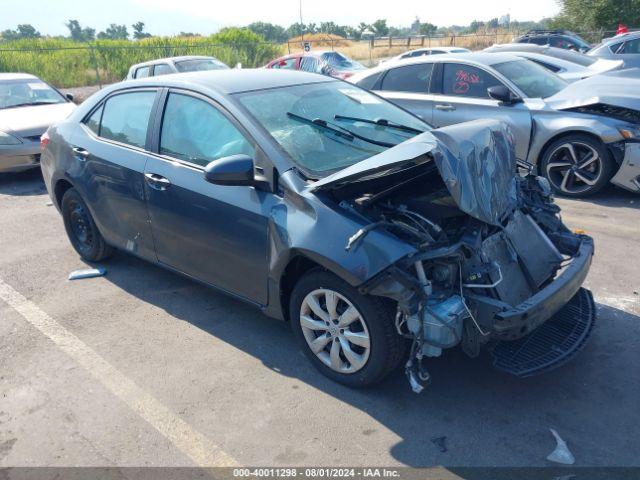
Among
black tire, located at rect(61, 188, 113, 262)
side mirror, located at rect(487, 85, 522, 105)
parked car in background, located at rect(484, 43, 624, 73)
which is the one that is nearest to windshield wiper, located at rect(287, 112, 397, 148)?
black tire, located at rect(61, 188, 113, 262)

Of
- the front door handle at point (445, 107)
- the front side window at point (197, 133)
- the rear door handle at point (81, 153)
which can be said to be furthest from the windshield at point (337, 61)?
the front side window at point (197, 133)

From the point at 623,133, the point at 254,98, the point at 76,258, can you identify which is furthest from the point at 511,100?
the point at 76,258

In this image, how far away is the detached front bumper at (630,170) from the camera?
6.16 m

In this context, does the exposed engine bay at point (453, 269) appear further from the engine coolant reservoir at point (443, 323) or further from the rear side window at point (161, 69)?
the rear side window at point (161, 69)

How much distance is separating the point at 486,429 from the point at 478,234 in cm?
107

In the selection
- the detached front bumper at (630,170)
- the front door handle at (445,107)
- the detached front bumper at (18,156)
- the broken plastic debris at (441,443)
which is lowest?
the broken plastic debris at (441,443)

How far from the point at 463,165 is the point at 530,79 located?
5150mm

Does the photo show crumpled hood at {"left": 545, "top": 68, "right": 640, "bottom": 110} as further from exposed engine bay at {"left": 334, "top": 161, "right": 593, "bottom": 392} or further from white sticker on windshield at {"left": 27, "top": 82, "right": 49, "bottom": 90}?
white sticker on windshield at {"left": 27, "top": 82, "right": 49, "bottom": 90}

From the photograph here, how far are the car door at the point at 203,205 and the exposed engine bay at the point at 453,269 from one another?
72cm

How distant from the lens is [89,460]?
2959 millimetres

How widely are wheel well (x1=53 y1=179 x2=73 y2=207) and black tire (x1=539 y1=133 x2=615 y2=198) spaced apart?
5.38 meters

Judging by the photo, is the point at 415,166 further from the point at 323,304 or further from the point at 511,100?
the point at 511,100

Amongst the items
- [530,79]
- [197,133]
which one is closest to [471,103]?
[530,79]

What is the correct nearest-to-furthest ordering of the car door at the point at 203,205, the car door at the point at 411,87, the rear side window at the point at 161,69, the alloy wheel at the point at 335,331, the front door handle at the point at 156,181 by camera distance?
the alloy wheel at the point at 335,331, the car door at the point at 203,205, the front door handle at the point at 156,181, the car door at the point at 411,87, the rear side window at the point at 161,69
